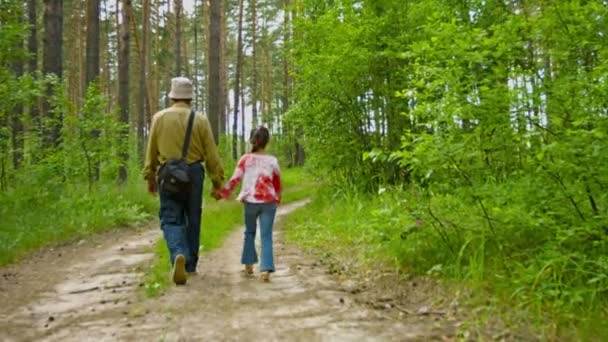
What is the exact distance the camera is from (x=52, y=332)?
401 centimetres

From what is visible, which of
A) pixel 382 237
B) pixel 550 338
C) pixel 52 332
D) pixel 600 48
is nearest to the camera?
pixel 550 338

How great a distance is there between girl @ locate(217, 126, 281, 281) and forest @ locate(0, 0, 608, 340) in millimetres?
1130

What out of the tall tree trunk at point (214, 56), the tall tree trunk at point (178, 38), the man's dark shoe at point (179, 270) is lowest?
the man's dark shoe at point (179, 270)

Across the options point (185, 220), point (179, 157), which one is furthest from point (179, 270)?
point (179, 157)

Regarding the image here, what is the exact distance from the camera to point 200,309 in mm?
4402

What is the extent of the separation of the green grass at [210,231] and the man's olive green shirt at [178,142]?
1100mm

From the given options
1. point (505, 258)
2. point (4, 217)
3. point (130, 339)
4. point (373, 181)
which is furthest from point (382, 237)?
point (4, 217)

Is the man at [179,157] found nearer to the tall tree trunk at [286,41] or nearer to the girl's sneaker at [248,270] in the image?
the girl's sneaker at [248,270]

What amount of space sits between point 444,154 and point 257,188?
2150 mm

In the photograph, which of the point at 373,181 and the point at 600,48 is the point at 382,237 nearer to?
the point at 600,48

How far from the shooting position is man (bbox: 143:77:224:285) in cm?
566

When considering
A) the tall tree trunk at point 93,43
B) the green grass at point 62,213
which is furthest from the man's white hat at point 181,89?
the tall tree trunk at point 93,43

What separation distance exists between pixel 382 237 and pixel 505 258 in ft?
4.72

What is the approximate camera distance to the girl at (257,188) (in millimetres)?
5949
